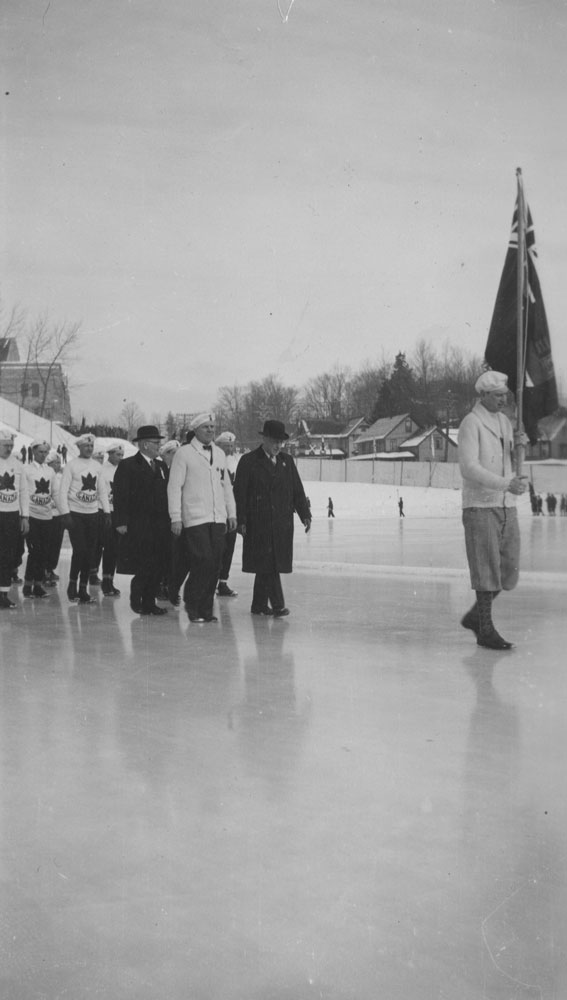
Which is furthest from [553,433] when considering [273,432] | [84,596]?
[84,596]

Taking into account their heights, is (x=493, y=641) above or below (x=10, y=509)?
below

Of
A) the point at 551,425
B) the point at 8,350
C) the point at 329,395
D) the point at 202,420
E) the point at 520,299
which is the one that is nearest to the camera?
the point at 202,420

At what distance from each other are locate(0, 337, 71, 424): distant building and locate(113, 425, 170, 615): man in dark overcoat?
829 inches

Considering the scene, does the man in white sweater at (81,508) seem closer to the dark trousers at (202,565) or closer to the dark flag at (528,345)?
the dark trousers at (202,565)

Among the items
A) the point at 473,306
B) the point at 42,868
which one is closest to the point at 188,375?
the point at 473,306

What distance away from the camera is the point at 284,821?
3.32 metres

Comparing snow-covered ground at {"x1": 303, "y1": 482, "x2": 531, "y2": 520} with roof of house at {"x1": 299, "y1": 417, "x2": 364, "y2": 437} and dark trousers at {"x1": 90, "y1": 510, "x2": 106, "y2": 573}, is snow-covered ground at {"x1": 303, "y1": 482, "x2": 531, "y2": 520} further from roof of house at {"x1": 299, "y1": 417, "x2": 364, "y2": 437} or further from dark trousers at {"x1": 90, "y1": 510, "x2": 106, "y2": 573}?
dark trousers at {"x1": 90, "y1": 510, "x2": 106, "y2": 573}

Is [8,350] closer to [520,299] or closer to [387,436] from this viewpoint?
[387,436]

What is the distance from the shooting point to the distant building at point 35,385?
1355 inches

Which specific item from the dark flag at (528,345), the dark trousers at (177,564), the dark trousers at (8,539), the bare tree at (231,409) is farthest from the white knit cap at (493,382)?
the bare tree at (231,409)

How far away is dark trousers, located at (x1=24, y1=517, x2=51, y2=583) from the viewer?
11.3 meters

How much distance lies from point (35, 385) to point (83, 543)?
32.2 metres

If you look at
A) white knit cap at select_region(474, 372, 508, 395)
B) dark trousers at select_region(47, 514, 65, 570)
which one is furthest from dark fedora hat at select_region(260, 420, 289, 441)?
dark trousers at select_region(47, 514, 65, 570)

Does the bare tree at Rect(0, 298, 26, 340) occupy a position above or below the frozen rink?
above
